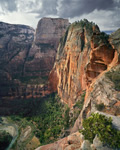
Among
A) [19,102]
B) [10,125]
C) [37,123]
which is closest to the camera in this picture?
[37,123]

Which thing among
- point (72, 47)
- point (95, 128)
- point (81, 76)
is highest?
point (72, 47)

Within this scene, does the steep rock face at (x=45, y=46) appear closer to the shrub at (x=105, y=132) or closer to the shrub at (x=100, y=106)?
the shrub at (x=100, y=106)

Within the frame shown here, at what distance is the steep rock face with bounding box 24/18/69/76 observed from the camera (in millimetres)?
68188

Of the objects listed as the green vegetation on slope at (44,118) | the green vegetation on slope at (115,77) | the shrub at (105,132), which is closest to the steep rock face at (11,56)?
the green vegetation on slope at (44,118)

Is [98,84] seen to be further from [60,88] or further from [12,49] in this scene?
[12,49]

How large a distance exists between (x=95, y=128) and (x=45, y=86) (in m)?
49.6

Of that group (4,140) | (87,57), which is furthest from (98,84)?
(4,140)

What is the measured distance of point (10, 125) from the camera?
45.0 meters

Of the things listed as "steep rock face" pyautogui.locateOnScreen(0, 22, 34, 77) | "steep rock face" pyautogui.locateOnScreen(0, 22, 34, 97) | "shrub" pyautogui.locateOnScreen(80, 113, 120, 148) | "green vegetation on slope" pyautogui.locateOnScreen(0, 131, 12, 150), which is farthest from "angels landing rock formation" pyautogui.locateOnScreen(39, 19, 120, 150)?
"steep rock face" pyautogui.locateOnScreen(0, 22, 34, 77)

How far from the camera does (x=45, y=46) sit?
2876 inches

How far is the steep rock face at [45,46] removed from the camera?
224 feet

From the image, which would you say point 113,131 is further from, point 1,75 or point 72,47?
point 1,75

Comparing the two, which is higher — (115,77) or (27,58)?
(27,58)

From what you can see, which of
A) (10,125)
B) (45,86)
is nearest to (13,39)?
(45,86)
